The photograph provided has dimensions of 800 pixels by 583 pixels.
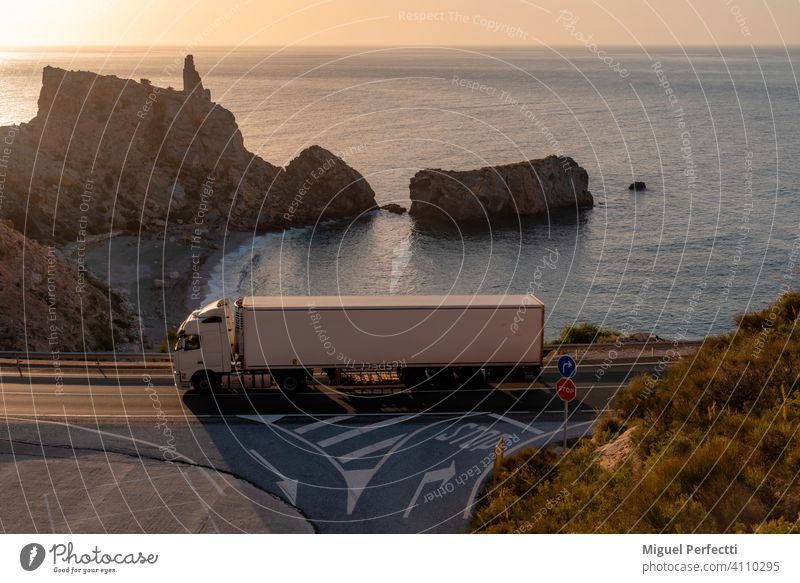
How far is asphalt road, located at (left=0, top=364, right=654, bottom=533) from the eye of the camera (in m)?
26.1

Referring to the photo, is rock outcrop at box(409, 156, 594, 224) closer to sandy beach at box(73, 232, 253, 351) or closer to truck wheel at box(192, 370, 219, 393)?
sandy beach at box(73, 232, 253, 351)

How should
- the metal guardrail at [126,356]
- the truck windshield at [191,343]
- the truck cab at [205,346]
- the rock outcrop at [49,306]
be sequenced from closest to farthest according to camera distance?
1. the truck cab at [205,346]
2. the truck windshield at [191,343]
3. the metal guardrail at [126,356]
4. the rock outcrop at [49,306]

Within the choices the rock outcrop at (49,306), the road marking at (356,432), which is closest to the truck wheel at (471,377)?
the road marking at (356,432)

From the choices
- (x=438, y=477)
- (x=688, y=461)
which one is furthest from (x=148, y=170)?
(x=688, y=461)

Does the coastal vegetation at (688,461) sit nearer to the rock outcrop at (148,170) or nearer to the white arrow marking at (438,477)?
the white arrow marking at (438,477)

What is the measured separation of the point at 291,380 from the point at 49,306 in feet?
113

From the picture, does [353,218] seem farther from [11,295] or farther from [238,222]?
[11,295]

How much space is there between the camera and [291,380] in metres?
36.3

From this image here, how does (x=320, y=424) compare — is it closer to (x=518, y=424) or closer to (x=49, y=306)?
(x=518, y=424)

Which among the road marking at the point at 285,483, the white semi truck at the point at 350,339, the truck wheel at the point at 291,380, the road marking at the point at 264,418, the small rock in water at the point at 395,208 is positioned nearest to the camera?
the road marking at the point at 285,483

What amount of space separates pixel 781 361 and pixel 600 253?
88550 millimetres

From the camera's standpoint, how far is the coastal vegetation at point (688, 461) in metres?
19.2

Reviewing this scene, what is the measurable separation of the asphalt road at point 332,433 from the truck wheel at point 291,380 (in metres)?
0.62

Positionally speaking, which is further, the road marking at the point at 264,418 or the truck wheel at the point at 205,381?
the truck wheel at the point at 205,381
